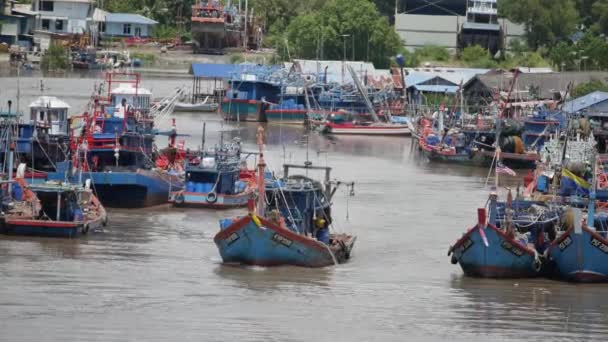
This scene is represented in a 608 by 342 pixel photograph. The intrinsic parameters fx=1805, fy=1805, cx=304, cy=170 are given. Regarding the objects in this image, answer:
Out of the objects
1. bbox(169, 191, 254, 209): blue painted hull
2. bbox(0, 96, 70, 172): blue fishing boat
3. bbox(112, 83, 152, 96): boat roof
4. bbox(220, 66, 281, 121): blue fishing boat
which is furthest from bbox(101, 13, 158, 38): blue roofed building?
bbox(169, 191, 254, 209): blue painted hull

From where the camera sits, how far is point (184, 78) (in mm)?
98125

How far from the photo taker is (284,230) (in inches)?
1309

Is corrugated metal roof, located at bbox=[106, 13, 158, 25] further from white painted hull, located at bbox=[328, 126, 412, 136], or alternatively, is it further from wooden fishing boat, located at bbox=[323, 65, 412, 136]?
white painted hull, located at bbox=[328, 126, 412, 136]

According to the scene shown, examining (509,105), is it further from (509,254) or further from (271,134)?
(509,254)

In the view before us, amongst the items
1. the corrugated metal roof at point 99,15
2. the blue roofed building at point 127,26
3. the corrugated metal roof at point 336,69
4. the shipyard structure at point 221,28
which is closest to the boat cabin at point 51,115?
the corrugated metal roof at point 336,69

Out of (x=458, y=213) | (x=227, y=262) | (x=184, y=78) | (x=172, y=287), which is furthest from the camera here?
(x=184, y=78)

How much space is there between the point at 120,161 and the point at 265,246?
457 inches

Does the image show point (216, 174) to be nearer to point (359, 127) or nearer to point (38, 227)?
point (38, 227)

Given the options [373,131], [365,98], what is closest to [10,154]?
[373,131]

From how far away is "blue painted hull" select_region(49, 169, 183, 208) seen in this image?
43062 mm

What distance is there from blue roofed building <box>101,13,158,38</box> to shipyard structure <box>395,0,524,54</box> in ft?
55.3

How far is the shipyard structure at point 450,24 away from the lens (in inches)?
4075

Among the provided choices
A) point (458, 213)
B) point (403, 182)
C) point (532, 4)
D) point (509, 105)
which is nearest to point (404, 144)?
point (509, 105)

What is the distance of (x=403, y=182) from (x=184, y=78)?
4587 centimetres
